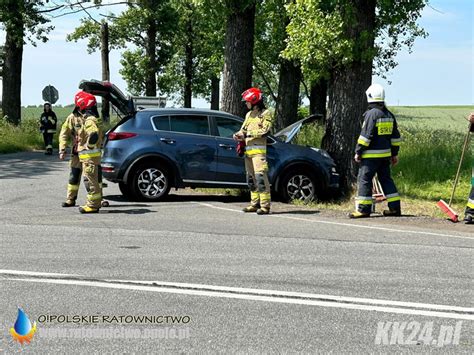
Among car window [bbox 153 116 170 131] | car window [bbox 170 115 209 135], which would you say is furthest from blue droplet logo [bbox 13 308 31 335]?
car window [bbox 170 115 209 135]

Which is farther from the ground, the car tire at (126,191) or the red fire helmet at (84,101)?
the red fire helmet at (84,101)

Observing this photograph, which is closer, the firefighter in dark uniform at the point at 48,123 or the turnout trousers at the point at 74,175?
the turnout trousers at the point at 74,175

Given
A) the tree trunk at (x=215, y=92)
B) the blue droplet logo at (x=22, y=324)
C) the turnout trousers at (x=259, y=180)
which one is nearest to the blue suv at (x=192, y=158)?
the turnout trousers at (x=259, y=180)

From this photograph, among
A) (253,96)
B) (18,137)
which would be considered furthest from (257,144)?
(18,137)

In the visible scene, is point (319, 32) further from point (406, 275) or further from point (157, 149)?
point (406, 275)

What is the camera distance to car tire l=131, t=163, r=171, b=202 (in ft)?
44.5

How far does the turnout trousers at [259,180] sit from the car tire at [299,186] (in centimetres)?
145

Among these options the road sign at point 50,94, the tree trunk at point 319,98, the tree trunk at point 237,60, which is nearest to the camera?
the tree trunk at point 237,60

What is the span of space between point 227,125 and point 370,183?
10.7ft

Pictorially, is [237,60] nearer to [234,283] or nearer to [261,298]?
[234,283]

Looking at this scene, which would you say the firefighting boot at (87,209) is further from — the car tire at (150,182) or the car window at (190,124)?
the car window at (190,124)

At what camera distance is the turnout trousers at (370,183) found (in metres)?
12.0

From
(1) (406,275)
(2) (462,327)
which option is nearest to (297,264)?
(1) (406,275)

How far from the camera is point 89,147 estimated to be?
11.9 meters
